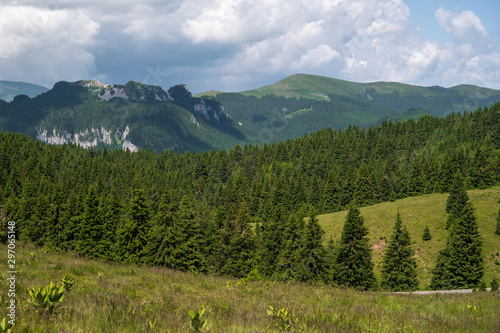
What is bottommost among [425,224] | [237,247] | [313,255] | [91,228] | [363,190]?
[425,224]

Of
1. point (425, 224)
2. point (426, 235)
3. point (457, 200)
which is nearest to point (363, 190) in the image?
point (425, 224)

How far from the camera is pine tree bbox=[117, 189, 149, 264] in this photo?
129 ft

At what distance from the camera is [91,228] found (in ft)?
154

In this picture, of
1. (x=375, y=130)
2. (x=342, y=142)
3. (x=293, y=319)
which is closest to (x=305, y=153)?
(x=342, y=142)

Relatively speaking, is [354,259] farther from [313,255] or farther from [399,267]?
[399,267]

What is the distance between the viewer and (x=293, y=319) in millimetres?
7547

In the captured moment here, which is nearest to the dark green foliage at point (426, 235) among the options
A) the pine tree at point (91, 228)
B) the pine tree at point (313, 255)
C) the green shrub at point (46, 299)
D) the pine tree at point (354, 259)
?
the pine tree at point (354, 259)

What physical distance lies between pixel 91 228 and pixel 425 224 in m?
65.6

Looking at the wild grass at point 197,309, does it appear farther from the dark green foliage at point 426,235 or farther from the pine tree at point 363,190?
the pine tree at point 363,190

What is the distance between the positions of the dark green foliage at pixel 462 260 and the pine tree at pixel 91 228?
4678cm

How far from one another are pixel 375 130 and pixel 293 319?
625ft

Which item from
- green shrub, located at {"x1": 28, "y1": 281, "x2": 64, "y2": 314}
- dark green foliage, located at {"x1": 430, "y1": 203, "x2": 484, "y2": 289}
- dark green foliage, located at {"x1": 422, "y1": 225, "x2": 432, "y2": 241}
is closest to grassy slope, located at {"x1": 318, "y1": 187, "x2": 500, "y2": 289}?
dark green foliage, located at {"x1": 422, "y1": 225, "x2": 432, "y2": 241}

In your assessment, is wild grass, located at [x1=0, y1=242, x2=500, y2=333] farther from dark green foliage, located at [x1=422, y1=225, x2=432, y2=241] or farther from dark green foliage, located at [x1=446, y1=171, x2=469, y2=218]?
dark green foliage, located at [x1=446, y1=171, x2=469, y2=218]

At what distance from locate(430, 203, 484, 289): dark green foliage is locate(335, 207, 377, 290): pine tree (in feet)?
31.1
